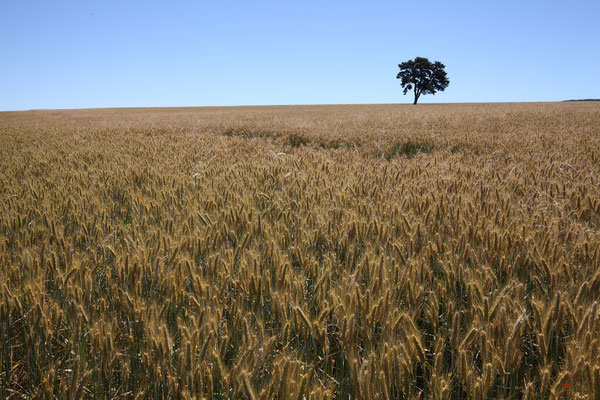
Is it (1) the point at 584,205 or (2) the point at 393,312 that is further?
(1) the point at 584,205

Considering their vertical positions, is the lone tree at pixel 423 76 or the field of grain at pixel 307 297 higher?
the lone tree at pixel 423 76

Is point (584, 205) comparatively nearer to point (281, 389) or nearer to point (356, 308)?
point (356, 308)

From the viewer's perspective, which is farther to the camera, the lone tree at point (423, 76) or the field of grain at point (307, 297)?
the lone tree at point (423, 76)

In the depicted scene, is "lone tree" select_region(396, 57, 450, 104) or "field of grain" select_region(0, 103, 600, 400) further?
"lone tree" select_region(396, 57, 450, 104)

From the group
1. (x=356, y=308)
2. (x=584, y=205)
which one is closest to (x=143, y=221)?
(x=356, y=308)

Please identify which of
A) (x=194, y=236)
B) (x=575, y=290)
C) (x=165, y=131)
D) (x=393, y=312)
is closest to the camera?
(x=393, y=312)

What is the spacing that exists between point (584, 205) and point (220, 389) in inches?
106

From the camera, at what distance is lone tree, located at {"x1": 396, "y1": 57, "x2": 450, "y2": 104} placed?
Result: 6059 centimetres

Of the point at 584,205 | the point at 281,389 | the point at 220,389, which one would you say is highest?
the point at 584,205

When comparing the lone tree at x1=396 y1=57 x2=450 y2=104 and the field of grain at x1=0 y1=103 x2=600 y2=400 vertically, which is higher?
the lone tree at x1=396 y1=57 x2=450 y2=104

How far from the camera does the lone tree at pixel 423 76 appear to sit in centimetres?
6059

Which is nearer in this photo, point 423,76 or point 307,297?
point 307,297

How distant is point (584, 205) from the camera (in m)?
2.70

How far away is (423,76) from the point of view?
61312mm
